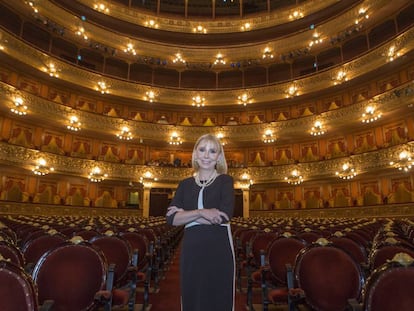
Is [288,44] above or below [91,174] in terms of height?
above

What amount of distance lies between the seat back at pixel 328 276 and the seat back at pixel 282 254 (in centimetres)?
87

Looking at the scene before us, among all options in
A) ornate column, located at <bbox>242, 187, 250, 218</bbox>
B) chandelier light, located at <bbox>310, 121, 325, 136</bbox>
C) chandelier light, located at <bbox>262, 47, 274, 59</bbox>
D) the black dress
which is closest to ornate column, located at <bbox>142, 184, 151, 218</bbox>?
ornate column, located at <bbox>242, 187, 250, 218</bbox>

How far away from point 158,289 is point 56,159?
14.9 meters

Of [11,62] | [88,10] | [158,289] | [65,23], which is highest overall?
[88,10]

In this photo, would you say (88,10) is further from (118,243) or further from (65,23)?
(118,243)

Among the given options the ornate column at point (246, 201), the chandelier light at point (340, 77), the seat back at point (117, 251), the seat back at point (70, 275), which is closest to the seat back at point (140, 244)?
the seat back at point (117, 251)

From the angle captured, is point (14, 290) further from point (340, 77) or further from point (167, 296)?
point (340, 77)

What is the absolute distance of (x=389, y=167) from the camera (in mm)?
15836

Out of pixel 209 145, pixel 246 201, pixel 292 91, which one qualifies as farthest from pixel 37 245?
pixel 292 91

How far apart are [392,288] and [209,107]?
73.1 ft

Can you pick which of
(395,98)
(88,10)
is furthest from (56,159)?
(395,98)

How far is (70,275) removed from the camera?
2381mm

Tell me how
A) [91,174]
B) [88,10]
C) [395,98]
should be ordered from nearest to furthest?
[395,98] < [91,174] < [88,10]

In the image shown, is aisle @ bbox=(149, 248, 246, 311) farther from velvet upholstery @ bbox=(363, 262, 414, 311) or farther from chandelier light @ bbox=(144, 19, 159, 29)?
chandelier light @ bbox=(144, 19, 159, 29)
